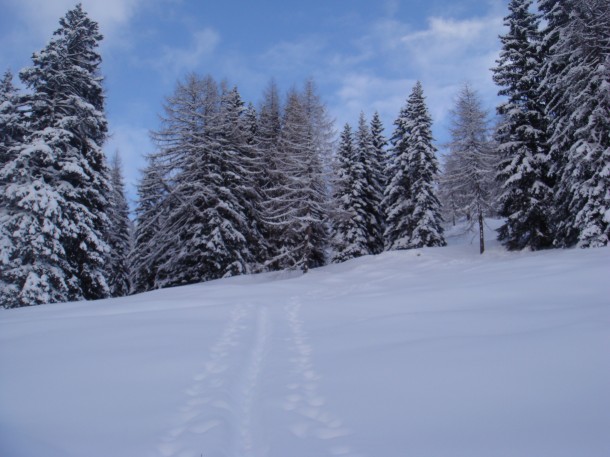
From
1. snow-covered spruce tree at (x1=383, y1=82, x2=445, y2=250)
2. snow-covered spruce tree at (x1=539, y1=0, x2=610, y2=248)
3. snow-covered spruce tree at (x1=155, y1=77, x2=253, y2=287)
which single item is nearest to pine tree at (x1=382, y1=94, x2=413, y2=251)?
snow-covered spruce tree at (x1=383, y1=82, x2=445, y2=250)

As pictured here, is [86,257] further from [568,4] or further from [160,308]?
[568,4]

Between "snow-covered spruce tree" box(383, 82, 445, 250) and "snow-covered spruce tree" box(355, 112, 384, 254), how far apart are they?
3.82 ft

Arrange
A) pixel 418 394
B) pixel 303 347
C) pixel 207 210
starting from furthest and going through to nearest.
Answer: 1. pixel 207 210
2. pixel 303 347
3. pixel 418 394

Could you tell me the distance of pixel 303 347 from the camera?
6.56m

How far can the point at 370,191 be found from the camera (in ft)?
94.2

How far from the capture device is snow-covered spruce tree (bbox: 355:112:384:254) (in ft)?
93.7

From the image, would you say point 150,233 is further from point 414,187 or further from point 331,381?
point 331,381

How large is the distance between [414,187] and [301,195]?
9.64m

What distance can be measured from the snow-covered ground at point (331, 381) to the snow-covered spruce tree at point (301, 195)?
12467 mm

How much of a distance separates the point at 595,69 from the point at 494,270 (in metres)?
10.9

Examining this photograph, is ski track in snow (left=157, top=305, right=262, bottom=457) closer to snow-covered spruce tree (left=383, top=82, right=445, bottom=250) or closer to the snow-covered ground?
the snow-covered ground

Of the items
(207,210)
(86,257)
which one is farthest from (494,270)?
(86,257)

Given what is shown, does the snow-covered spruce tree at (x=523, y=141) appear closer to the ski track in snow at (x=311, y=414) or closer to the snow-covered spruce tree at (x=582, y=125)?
the snow-covered spruce tree at (x=582, y=125)

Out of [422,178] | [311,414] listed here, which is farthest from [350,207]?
[311,414]
